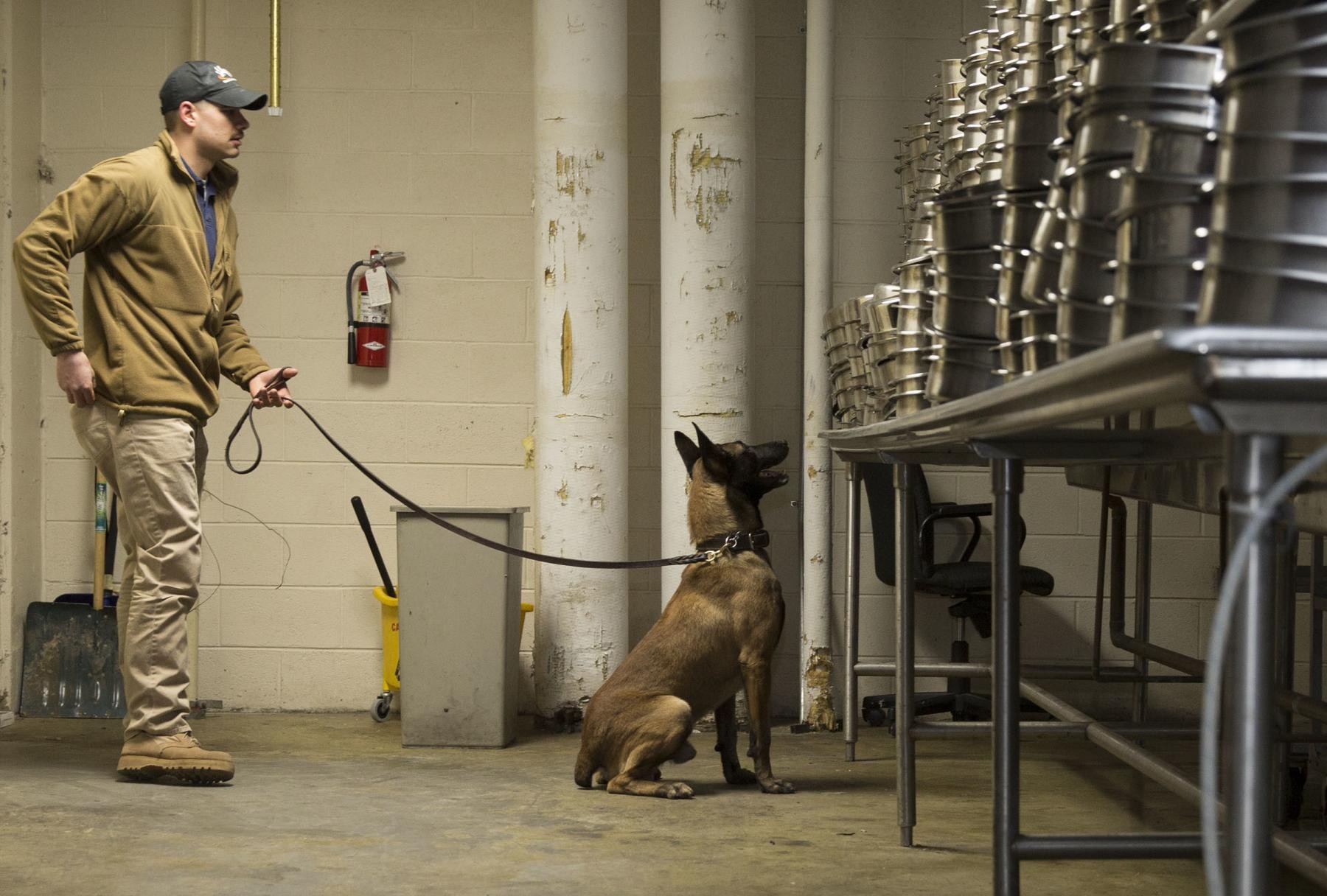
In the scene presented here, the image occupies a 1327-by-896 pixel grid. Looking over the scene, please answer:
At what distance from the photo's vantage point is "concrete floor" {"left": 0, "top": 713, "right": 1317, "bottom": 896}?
2.58 m

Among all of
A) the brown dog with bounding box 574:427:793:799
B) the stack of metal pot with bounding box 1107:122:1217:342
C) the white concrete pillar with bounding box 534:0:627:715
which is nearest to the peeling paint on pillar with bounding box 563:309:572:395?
the white concrete pillar with bounding box 534:0:627:715

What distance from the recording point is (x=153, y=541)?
332 centimetres

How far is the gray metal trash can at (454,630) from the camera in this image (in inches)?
158

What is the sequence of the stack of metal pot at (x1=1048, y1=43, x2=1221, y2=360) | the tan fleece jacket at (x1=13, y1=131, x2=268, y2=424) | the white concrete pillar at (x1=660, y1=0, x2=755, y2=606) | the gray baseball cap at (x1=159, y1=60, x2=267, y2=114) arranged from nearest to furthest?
the stack of metal pot at (x1=1048, y1=43, x2=1221, y2=360)
the tan fleece jacket at (x1=13, y1=131, x2=268, y2=424)
the gray baseball cap at (x1=159, y1=60, x2=267, y2=114)
the white concrete pillar at (x1=660, y1=0, x2=755, y2=606)

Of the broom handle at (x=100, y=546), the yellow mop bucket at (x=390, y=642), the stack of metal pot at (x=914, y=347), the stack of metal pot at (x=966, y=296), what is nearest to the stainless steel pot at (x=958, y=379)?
the stack of metal pot at (x=966, y=296)

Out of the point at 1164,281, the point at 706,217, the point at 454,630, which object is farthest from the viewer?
the point at 706,217

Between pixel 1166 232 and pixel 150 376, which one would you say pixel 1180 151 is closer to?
pixel 1166 232

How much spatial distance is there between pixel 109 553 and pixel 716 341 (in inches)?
88.4

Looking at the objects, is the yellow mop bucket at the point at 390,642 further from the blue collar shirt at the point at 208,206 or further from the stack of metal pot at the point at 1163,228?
the stack of metal pot at the point at 1163,228

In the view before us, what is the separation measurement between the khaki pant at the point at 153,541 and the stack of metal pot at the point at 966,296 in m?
2.18

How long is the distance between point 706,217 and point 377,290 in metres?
1.20

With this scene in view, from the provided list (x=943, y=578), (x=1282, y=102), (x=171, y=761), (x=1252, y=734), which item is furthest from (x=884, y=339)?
(x=171, y=761)

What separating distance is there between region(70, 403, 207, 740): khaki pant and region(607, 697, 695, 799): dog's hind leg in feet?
3.86

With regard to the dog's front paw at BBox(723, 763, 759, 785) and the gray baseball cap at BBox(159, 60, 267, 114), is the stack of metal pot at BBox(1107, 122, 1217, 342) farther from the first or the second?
the gray baseball cap at BBox(159, 60, 267, 114)
